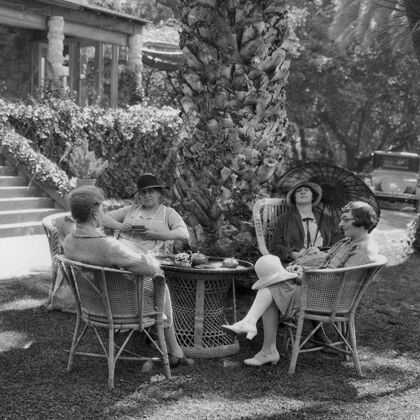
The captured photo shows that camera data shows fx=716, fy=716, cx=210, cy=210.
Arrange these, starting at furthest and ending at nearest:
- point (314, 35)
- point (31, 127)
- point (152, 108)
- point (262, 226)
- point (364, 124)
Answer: point (364, 124), point (314, 35), point (152, 108), point (31, 127), point (262, 226)

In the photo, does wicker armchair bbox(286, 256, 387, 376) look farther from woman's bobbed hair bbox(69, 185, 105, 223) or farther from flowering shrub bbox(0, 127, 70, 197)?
flowering shrub bbox(0, 127, 70, 197)

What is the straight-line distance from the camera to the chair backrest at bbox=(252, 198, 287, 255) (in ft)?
20.0

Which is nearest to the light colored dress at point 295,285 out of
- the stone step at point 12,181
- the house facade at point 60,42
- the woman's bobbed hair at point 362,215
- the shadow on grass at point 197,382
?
the woman's bobbed hair at point 362,215

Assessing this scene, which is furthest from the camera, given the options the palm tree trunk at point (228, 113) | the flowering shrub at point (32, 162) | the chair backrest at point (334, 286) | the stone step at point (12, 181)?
the flowering shrub at point (32, 162)

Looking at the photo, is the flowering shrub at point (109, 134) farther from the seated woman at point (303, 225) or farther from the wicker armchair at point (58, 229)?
the seated woman at point (303, 225)

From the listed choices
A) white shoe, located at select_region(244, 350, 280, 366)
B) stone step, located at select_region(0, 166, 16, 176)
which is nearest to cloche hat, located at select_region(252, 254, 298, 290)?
white shoe, located at select_region(244, 350, 280, 366)

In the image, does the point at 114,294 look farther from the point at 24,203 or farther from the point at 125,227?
the point at 24,203

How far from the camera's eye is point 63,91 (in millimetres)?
14891

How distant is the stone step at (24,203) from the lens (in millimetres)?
10952

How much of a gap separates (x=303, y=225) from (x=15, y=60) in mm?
13916

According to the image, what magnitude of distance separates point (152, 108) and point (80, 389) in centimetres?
1249

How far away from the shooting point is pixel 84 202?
13.9 feet

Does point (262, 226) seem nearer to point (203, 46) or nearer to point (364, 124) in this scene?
point (203, 46)

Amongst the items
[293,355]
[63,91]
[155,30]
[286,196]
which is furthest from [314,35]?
[293,355]
